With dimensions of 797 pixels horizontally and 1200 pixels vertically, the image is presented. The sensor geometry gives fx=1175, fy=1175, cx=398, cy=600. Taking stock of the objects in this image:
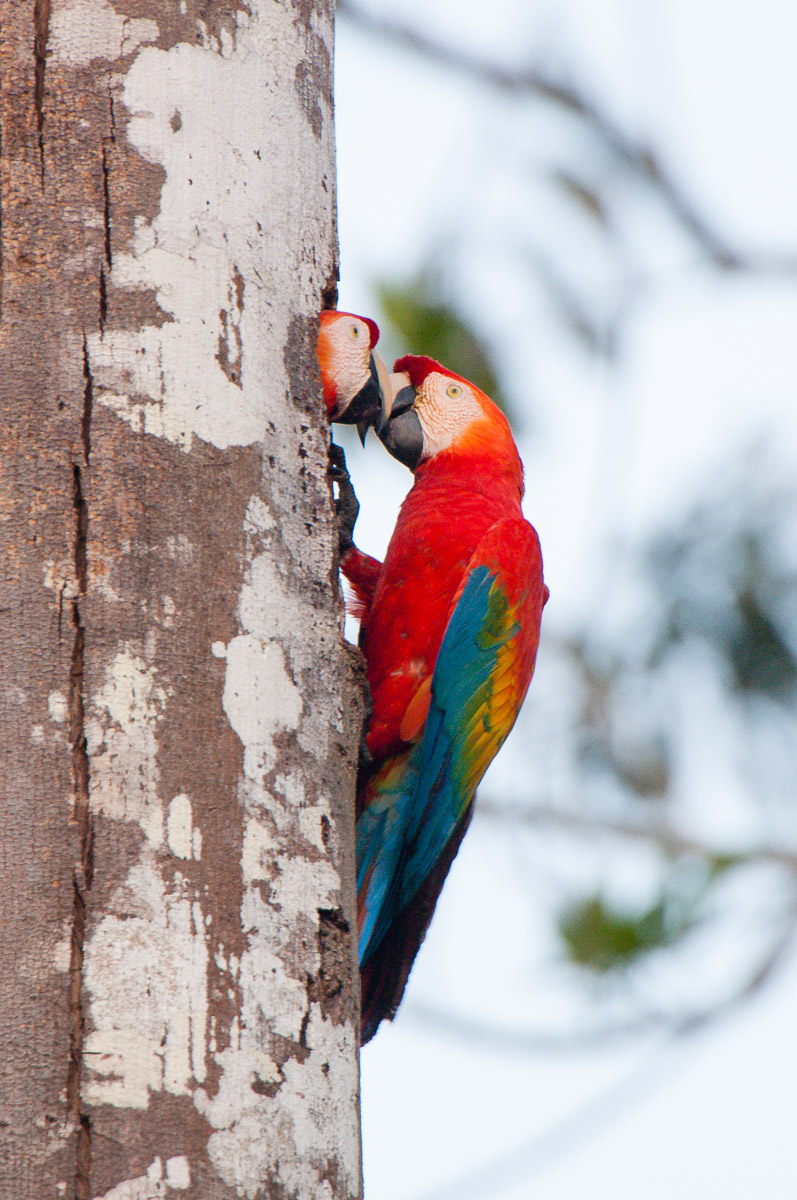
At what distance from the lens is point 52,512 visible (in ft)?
4.06

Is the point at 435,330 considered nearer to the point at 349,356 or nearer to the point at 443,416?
the point at 443,416

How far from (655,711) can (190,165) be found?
142 inches

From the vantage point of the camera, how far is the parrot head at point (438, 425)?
9.55 ft

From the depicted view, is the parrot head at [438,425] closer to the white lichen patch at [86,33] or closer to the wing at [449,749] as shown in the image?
the wing at [449,749]

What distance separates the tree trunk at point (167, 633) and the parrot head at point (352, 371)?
1.57 feet

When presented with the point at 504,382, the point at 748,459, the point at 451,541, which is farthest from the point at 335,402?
the point at 748,459

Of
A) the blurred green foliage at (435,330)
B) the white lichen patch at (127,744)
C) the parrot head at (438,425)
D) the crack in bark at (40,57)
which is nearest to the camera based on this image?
the white lichen patch at (127,744)

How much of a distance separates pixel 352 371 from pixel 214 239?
3.10 feet

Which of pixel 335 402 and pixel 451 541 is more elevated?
pixel 335 402

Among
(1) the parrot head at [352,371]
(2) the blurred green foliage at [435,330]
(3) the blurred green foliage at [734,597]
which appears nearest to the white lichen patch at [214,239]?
(1) the parrot head at [352,371]

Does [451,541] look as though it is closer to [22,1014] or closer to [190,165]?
[190,165]

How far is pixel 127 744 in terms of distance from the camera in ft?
3.84

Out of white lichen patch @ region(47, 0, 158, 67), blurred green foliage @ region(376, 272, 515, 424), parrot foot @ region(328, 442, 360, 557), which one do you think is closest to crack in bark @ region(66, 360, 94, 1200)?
white lichen patch @ region(47, 0, 158, 67)

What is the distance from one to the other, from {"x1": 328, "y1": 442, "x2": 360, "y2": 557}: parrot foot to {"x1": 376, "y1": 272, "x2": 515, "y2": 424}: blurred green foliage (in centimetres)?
258
